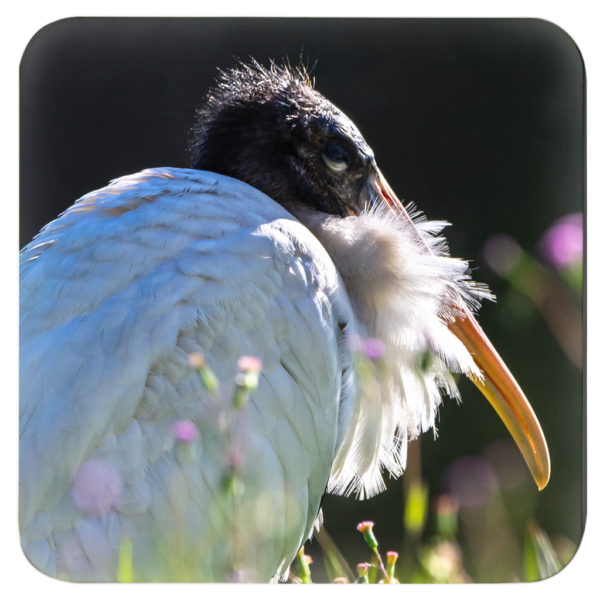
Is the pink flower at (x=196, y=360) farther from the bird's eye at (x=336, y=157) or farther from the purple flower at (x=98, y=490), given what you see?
the bird's eye at (x=336, y=157)

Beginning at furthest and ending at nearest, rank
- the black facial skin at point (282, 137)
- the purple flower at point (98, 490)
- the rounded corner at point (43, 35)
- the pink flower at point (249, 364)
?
the black facial skin at point (282, 137), the rounded corner at point (43, 35), the pink flower at point (249, 364), the purple flower at point (98, 490)

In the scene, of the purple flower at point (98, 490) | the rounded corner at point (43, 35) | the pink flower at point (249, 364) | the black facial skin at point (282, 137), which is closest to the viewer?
the purple flower at point (98, 490)

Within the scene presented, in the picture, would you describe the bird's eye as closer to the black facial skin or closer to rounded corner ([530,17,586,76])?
the black facial skin

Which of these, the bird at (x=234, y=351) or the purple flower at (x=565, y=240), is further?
the purple flower at (x=565, y=240)

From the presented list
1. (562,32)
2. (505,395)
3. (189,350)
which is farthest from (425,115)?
(189,350)

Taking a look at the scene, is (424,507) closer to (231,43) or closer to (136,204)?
(136,204)

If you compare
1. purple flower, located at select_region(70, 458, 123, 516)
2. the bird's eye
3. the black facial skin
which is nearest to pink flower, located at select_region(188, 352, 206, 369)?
purple flower, located at select_region(70, 458, 123, 516)

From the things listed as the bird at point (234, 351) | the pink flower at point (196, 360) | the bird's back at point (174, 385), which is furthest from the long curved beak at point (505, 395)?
the pink flower at point (196, 360)

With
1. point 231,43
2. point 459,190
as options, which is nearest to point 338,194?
point 459,190
